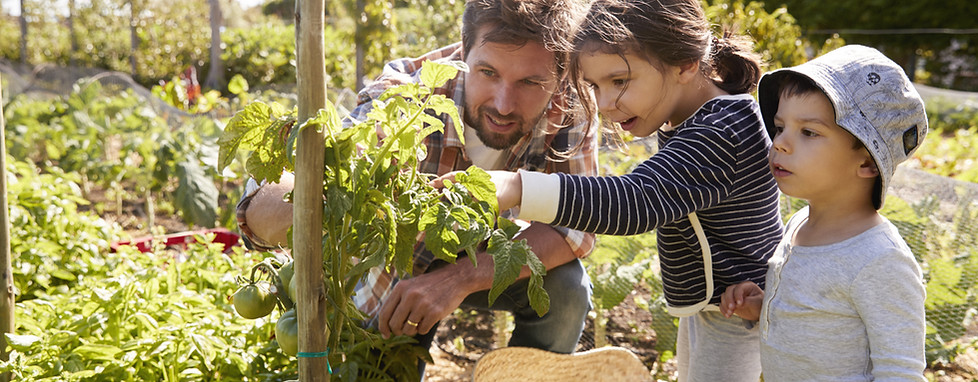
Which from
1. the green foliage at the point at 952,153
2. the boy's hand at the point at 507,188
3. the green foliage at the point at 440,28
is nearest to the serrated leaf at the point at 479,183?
the boy's hand at the point at 507,188

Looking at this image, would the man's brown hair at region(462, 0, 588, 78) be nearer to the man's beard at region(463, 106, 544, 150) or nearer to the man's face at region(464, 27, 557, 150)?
the man's face at region(464, 27, 557, 150)

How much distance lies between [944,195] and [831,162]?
138cm

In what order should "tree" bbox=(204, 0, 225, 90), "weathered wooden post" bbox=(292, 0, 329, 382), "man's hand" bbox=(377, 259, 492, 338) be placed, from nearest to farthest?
1. "weathered wooden post" bbox=(292, 0, 329, 382)
2. "man's hand" bbox=(377, 259, 492, 338)
3. "tree" bbox=(204, 0, 225, 90)

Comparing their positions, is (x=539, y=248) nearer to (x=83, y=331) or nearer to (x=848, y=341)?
(x=848, y=341)

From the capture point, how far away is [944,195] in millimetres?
2229

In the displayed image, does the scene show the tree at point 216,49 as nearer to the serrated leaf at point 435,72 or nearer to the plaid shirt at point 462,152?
the plaid shirt at point 462,152

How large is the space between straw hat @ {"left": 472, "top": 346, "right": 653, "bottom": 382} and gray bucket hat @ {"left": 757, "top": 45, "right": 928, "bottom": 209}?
0.65m

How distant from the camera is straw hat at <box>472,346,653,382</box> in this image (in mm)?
1454

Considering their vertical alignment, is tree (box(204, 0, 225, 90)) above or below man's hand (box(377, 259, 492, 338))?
below

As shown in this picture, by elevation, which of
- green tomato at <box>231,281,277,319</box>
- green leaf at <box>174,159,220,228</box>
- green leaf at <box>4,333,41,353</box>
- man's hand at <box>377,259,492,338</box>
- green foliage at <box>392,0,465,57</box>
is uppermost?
green foliage at <box>392,0,465,57</box>

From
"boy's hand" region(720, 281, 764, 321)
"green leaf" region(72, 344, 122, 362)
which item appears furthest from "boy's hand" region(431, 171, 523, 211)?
"green leaf" region(72, 344, 122, 362)

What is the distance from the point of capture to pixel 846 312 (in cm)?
114

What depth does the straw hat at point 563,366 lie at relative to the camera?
57.2 inches

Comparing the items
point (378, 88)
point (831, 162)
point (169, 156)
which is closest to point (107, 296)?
point (378, 88)
